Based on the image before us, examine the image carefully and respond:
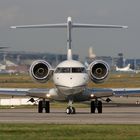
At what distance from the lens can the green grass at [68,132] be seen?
22.2m

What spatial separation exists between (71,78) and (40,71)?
296 centimetres

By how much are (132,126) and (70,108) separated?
11.5m

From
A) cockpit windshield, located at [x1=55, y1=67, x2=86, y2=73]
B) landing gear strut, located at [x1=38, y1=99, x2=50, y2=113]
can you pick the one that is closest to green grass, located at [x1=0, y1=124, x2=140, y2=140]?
cockpit windshield, located at [x1=55, y1=67, x2=86, y2=73]

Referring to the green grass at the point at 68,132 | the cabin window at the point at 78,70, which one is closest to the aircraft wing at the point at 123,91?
the cabin window at the point at 78,70

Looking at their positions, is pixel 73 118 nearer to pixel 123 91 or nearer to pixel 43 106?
pixel 43 106

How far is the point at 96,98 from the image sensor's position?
40188 mm

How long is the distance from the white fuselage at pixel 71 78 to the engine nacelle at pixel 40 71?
38.0 inches

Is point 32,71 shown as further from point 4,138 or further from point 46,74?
point 4,138

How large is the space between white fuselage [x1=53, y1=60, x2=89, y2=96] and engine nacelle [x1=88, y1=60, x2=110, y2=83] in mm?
1129

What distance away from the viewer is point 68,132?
23.9m

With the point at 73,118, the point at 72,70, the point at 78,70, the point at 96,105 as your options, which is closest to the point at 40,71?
the point at 72,70

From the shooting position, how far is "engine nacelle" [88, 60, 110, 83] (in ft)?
131

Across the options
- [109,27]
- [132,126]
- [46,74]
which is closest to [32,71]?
[46,74]

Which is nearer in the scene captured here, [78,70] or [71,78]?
[71,78]
